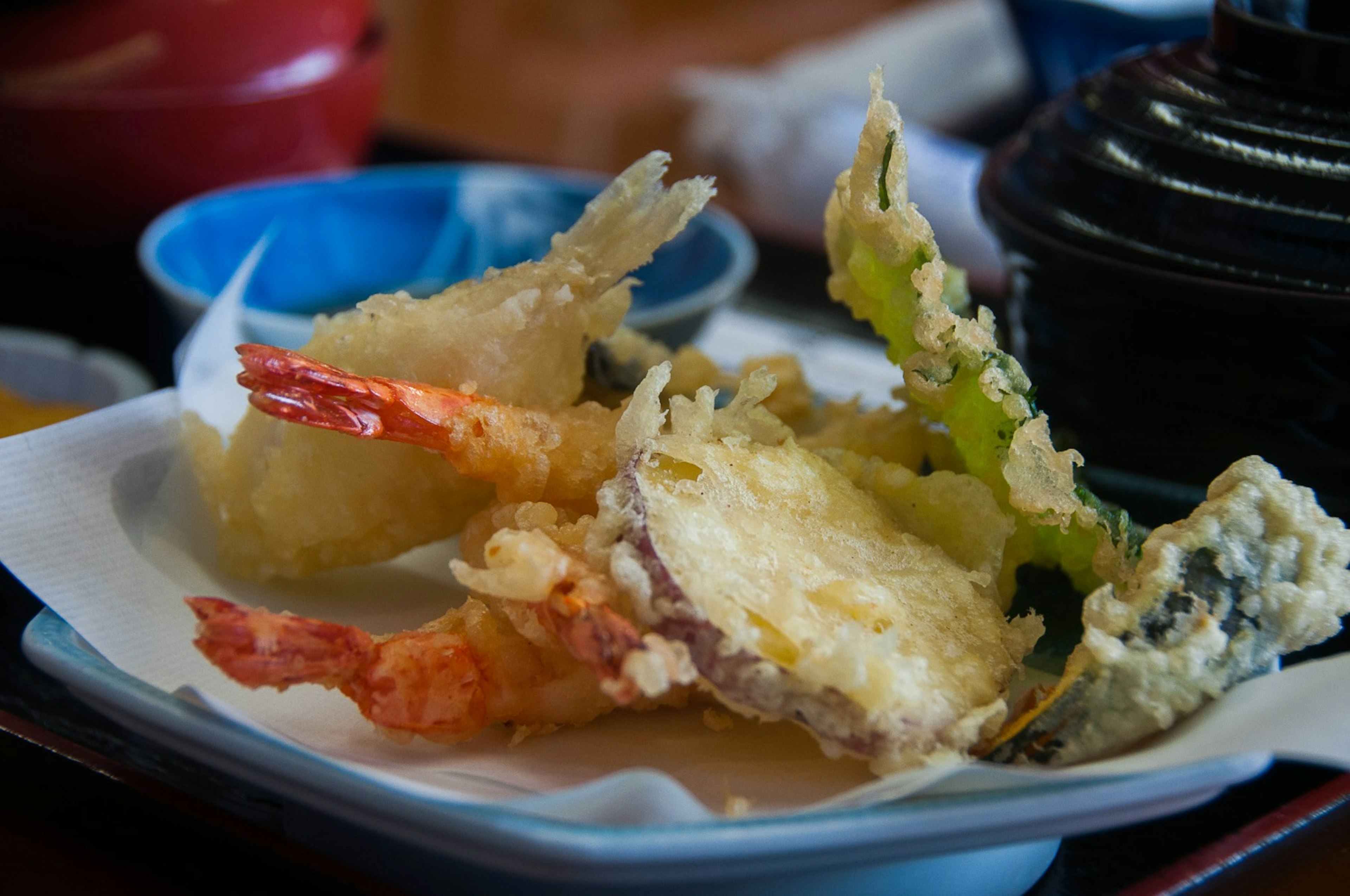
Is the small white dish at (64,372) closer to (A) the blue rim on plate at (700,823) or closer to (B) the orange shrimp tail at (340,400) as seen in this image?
(B) the orange shrimp tail at (340,400)

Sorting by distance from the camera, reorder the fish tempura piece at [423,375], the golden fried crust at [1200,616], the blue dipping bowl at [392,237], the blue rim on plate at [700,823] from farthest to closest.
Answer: the blue dipping bowl at [392,237] < the fish tempura piece at [423,375] < the golden fried crust at [1200,616] < the blue rim on plate at [700,823]

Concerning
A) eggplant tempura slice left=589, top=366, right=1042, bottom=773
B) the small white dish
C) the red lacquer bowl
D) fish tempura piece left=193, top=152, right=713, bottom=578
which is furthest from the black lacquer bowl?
the red lacquer bowl

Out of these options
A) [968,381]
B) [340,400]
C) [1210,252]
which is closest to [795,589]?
[968,381]

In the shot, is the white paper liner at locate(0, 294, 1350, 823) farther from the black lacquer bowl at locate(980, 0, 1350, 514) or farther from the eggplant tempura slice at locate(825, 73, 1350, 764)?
the black lacquer bowl at locate(980, 0, 1350, 514)

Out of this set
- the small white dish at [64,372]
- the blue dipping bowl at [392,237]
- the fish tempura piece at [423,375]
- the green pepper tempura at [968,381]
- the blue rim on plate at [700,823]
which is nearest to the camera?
the blue rim on plate at [700,823]

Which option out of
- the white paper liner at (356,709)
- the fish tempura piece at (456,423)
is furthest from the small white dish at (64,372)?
the fish tempura piece at (456,423)

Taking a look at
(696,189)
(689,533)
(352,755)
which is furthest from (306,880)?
(696,189)

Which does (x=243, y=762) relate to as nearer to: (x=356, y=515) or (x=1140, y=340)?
(x=356, y=515)
